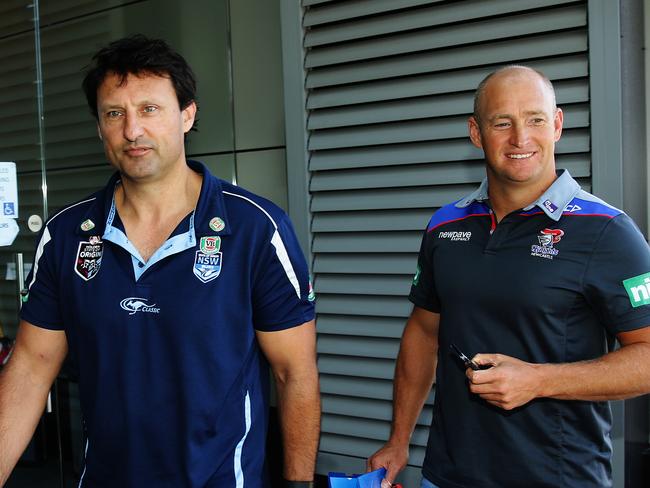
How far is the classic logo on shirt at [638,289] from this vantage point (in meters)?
1.65

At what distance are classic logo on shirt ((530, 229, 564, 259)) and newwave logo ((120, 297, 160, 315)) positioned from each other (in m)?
0.96

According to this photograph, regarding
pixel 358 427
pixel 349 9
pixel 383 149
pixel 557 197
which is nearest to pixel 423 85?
pixel 383 149

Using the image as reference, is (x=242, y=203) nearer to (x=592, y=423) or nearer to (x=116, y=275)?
(x=116, y=275)

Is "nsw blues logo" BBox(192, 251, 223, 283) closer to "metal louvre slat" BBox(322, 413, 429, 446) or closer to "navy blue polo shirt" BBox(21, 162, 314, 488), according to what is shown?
"navy blue polo shirt" BBox(21, 162, 314, 488)

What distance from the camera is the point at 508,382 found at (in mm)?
1645

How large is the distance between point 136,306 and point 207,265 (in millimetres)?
198

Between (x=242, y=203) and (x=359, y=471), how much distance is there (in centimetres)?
182

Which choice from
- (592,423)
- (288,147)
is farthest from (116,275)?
(288,147)

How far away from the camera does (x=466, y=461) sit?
185cm

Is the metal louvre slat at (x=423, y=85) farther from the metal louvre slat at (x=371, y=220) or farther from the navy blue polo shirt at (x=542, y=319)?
the navy blue polo shirt at (x=542, y=319)

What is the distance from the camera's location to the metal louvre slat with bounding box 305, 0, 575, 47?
8.75ft

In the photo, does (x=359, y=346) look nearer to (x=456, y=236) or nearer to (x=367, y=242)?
(x=367, y=242)

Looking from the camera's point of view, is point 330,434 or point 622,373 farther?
point 330,434

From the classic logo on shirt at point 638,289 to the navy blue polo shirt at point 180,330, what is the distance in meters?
0.79
